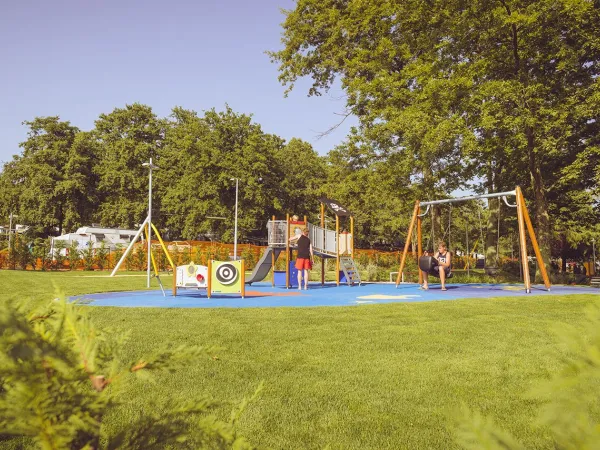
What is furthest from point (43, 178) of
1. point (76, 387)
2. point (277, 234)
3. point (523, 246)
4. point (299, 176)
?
point (76, 387)

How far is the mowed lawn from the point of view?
3.48 metres

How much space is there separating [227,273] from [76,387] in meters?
14.3

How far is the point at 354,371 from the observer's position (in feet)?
16.9

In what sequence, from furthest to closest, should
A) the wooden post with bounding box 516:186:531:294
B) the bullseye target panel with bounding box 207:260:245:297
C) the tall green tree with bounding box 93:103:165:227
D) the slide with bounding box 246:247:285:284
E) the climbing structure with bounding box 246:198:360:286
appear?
the tall green tree with bounding box 93:103:165:227 → the climbing structure with bounding box 246:198:360:286 → the slide with bounding box 246:247:285:284 → the wooden post with bounding box 516:186:531:294 → the bullseye target panel with bounding box 207:260:245:297

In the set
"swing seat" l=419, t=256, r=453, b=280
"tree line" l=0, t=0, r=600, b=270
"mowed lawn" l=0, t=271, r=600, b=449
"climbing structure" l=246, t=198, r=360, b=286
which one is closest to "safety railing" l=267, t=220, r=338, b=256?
"climbing structure" l=246, t=198, r=360, b=286

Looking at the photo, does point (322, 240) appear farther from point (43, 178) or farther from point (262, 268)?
point (43, 178)

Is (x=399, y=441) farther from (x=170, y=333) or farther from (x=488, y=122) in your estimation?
(x=488, y=122)

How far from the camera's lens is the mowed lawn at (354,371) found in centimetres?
348

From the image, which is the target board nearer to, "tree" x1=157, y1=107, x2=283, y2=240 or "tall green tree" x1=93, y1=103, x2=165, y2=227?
"tree" x1=157, y1=107, x2=283, y2=240

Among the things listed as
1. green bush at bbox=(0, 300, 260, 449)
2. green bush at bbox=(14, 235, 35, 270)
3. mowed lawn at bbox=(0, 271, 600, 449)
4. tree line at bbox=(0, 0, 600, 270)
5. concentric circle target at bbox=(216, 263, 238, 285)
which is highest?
tree line at bbox=(0, 0, 600, 270)

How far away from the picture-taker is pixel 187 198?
51.4 meters

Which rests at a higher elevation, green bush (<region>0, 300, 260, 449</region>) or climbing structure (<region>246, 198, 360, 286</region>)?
climbing structure (<region>246, 198, 360, 286</region>)

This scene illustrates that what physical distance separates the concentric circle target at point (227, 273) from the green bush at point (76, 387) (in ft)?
45.8

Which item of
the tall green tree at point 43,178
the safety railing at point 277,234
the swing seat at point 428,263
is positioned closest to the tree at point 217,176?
the tall green tree at point 43,178
